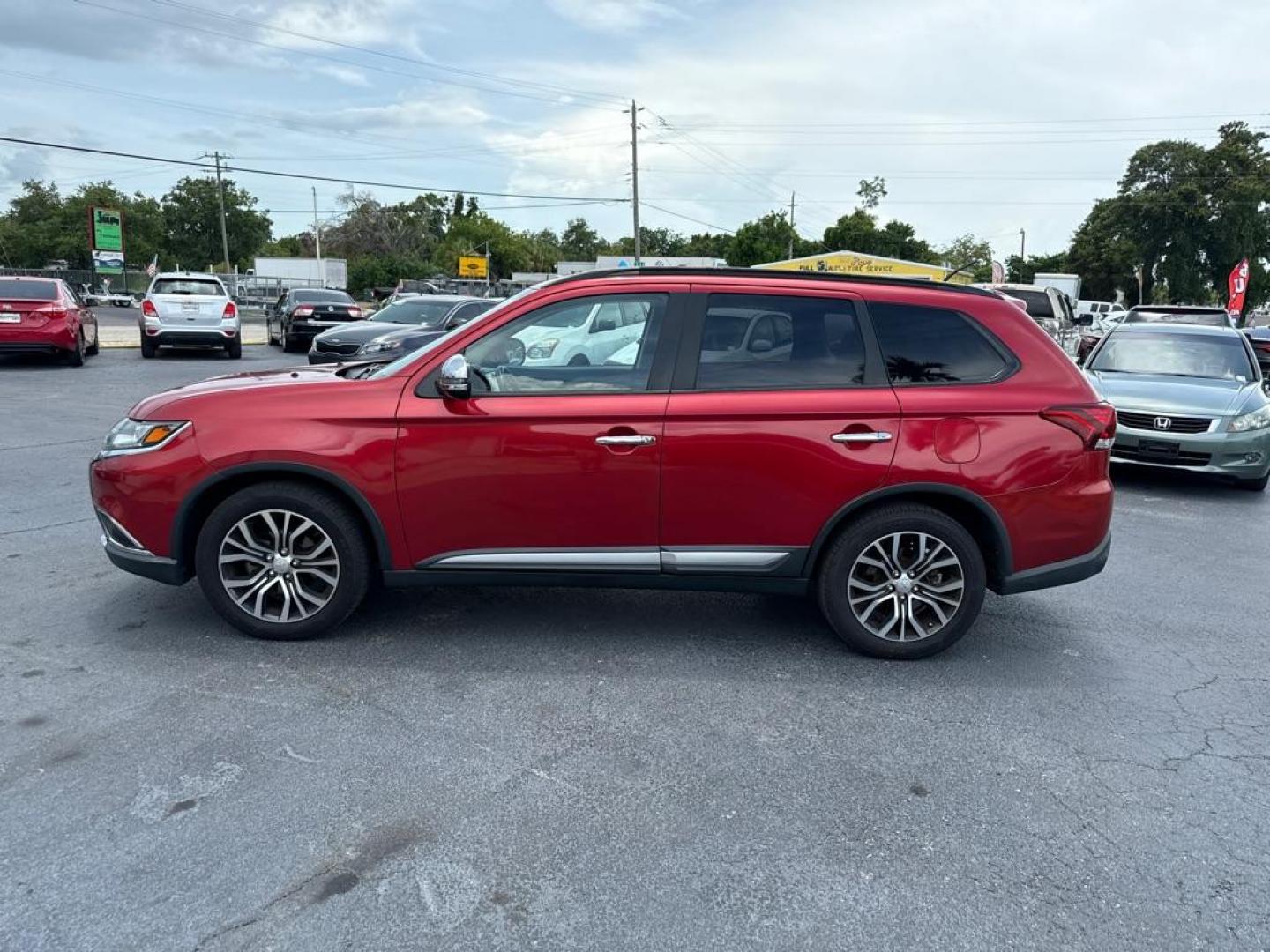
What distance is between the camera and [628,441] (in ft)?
14.0

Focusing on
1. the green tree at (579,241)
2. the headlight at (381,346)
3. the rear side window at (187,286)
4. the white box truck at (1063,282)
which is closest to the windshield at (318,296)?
the rear side window at (187,286)

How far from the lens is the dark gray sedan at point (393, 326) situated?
14.3 m

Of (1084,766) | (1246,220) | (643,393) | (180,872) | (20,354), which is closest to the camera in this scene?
(180,872)

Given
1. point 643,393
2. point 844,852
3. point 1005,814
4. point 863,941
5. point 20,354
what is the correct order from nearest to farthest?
point 863,941 → point 844,852 → point 1005,814 → point 643,393 → point 20,354

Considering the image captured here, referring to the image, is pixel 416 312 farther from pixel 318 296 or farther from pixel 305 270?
pixel 305 270

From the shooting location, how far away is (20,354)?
1803 cm

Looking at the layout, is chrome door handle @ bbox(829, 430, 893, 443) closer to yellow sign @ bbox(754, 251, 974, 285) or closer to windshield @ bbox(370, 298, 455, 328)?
windshield @ bbox(370, 298, 455, 328)

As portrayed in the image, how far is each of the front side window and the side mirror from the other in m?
0.11

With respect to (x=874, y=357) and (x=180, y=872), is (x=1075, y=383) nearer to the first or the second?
(x=874, y=357)

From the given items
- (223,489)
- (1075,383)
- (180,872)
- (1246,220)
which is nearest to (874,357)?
(1075,383)

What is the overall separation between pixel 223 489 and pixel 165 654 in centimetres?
80

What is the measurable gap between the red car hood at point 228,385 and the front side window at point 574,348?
2.54ft

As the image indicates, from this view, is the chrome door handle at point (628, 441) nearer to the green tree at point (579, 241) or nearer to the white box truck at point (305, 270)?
A: the white box truck at point (305, 270)

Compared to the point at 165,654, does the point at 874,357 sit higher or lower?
higher
